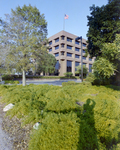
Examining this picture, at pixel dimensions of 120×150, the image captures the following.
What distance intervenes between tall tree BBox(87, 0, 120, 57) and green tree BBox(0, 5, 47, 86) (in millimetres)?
6159

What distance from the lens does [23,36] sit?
11008mm

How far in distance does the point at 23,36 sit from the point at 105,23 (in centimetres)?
897

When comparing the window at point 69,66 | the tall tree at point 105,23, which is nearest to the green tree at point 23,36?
the tall tree at point 105,23

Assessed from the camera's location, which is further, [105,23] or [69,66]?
[69,66]

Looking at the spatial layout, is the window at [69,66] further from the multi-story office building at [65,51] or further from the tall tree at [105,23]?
the tall tree at [105,23]

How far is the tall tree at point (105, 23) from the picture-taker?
10.2 metres

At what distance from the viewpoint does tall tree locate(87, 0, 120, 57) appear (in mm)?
10227

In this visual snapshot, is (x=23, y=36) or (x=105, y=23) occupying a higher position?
(x=105, y=23)

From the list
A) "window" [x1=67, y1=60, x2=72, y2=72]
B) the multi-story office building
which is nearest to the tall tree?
the multi-story office building

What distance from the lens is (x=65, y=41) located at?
4494 centimetres

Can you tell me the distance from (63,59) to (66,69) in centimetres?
491

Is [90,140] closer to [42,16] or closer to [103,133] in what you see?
[103,133]

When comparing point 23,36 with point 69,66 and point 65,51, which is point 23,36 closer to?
point 65,51

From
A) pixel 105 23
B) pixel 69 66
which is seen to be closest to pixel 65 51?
pixel 69 66
